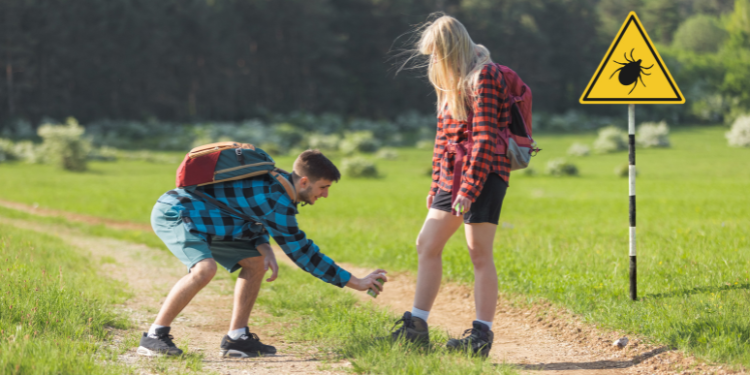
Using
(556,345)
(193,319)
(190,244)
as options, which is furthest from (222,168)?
(556,345)

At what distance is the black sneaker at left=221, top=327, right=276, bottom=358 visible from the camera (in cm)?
439

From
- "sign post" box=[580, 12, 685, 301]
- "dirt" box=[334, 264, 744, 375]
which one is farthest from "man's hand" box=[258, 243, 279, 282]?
"sign post" box=[580, 12, 685, 301]

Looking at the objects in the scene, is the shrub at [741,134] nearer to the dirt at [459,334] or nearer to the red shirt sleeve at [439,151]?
the dirt at [459,334]

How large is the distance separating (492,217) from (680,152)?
44.6 m

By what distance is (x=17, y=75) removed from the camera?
5116 centimetres

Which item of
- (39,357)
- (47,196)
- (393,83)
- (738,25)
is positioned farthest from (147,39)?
(738,25)

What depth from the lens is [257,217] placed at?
164 inches

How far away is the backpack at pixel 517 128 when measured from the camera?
4.23 meters

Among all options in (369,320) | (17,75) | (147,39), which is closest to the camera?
(369,320)

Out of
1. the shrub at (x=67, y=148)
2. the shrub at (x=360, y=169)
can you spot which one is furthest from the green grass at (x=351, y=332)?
the shrub at (x=67, y=148)

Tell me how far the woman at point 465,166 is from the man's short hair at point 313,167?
76 cm

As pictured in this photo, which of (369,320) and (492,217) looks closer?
(492,217)

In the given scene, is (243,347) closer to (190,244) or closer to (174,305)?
(174,305)

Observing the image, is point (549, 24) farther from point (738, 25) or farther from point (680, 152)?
point (680, 152)
